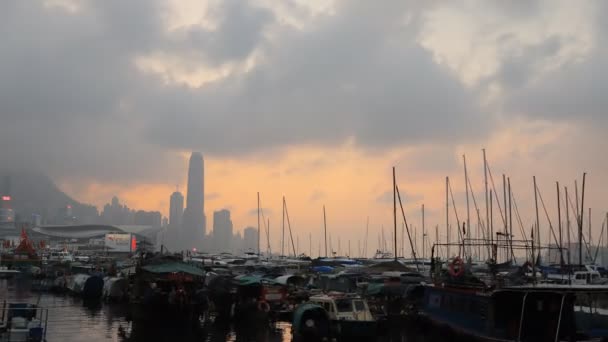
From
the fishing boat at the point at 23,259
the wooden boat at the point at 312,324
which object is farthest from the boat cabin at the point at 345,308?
the fishing boat at the point at 23,259

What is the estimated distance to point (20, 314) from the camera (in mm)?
23734

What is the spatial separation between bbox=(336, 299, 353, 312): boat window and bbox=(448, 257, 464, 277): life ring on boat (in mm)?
5978

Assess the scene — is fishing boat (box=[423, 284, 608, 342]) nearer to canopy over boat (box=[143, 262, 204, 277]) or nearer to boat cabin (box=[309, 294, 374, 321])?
boat cabin (box=[309, 294, 374, 321])

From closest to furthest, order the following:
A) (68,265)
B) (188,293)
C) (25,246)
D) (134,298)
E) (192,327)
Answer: (192,327) < (188,293) < (134,298) < (68,265) < (25,246)

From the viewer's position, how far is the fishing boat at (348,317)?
83.3 ft

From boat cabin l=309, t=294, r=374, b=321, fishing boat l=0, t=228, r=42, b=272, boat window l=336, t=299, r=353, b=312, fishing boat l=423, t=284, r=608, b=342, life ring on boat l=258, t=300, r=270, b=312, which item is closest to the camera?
fishing boat l=423, t=284, r=608, b=342

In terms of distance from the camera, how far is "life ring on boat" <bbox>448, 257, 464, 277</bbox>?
28.3 metres

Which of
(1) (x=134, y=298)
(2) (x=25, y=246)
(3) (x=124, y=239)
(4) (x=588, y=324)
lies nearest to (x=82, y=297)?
(1) (x=134, y=298)

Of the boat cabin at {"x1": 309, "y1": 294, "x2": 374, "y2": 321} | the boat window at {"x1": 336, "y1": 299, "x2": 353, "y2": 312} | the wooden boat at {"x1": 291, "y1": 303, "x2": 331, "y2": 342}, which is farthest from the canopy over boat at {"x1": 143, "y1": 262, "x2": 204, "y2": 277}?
the boat window at {"x1": 336, "y1": 299, "x2": 353, "y2": 312}

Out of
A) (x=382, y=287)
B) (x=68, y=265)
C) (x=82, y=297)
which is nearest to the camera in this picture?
(x=382, y=287)

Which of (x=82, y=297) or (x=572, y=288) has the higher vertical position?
(x=572, y=288)

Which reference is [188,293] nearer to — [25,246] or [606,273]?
[606,273]

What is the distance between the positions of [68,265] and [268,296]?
52.3 meters

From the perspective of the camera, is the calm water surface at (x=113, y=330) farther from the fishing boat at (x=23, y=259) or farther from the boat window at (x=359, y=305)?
the fishing boat at (x=23, y=259)
